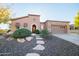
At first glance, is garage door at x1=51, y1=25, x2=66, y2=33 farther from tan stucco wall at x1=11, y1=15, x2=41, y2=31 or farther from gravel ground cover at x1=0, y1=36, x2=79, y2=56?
tan stucco wall at x1=11, y1=15, x2=41, y2=31

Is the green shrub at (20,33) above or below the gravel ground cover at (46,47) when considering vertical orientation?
above

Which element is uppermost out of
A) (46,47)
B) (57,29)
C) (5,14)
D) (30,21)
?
(5,14)

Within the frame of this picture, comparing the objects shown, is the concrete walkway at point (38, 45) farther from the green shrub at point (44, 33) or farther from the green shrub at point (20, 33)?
the green shrub at point (20, 33)

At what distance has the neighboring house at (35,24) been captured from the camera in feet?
8.56

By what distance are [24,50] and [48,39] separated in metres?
0.42

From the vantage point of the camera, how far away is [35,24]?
2.62m

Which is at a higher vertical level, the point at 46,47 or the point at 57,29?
the point at 57,29

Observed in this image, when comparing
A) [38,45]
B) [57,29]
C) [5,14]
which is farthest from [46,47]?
[5,14]

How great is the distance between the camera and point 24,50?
2.53m

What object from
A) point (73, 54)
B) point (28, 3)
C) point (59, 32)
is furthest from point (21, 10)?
point (73, 54)

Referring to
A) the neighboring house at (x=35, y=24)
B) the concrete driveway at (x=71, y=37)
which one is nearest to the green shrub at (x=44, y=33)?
the neighboring house at (x=35, y=24)

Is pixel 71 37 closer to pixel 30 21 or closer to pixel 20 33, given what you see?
pixel 30 21

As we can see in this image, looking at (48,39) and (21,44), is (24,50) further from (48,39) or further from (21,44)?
(48,39)

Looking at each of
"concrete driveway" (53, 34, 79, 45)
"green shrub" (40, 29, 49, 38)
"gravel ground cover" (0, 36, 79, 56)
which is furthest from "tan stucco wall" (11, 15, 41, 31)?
"concrete driveway" (53, 34, 79, 45)
